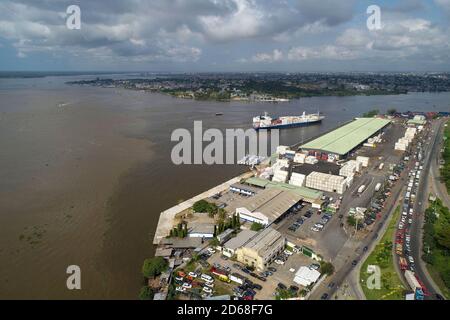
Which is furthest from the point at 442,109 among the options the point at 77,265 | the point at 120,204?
the point at 77,265

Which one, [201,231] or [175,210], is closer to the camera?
[201,231]

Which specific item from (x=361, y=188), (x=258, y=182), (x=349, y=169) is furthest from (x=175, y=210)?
(x=349, y=169)

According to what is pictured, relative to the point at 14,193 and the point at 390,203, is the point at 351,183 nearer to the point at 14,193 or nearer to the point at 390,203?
the point at 390,203

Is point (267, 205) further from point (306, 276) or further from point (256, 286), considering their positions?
point (256, 286)

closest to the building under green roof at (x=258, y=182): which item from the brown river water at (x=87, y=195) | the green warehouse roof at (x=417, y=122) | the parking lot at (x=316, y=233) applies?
the brown river water at (x=87, y=195)

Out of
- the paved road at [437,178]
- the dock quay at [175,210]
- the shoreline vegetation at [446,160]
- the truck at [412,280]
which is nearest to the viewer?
the truck at [412,280]

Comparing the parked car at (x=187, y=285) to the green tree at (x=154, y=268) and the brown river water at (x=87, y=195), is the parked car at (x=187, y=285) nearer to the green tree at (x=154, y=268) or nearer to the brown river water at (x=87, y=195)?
the green tree at (x=154, y=268)
